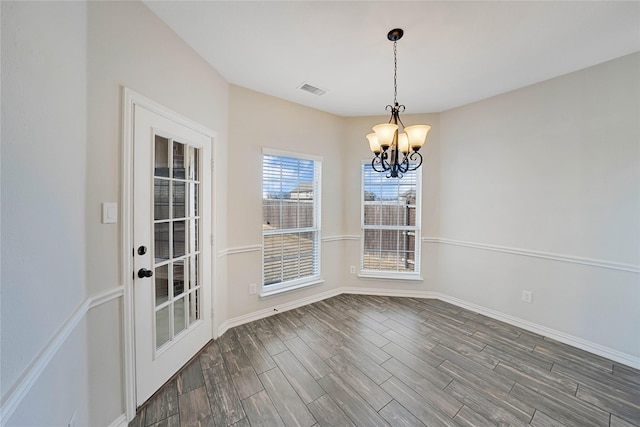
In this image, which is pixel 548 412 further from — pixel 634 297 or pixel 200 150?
pixel 200 150

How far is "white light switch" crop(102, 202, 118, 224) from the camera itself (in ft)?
4.49

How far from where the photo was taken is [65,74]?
1.06 meters

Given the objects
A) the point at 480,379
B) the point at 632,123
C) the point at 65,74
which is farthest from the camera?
the point at 632,123

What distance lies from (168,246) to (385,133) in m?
1.93

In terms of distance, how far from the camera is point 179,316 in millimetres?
1996

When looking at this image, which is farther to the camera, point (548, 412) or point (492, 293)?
point (492, 293)

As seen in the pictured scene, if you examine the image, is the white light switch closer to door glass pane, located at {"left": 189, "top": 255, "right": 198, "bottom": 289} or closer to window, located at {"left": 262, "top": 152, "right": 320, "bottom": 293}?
door glass pane, located at {"left": 189, "top": 255, "right": 198, "bottom": 289}

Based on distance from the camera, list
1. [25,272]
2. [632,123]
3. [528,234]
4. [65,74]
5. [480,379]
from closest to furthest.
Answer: [25,272], [65,74], [480,379], [632,123], [528,234]

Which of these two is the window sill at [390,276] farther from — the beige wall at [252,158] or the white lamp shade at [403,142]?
the white lamp shade at [403,142]

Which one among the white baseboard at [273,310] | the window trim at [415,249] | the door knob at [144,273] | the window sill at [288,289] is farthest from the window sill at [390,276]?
the door knob at [144,273]

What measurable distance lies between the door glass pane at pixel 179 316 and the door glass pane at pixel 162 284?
0.48ft

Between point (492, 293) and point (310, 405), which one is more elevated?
point (492, 293)

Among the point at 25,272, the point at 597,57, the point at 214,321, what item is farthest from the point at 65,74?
the point at 597,57

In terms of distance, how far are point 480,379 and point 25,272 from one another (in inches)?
110
